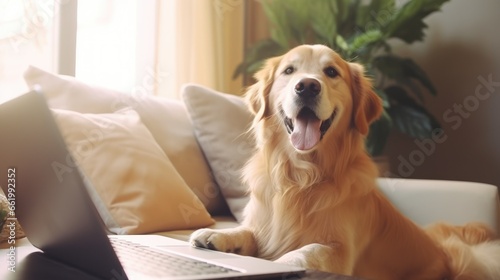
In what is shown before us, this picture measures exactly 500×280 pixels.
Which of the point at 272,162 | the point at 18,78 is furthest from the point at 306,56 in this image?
the point at 18,78

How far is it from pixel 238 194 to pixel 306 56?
691mm

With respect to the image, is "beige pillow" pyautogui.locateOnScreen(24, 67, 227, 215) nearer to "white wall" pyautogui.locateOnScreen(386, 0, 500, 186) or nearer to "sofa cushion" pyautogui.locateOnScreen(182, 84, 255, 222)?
"sofa cushion" pyautogui.locateOnScreen(182, 84, 255, 222)

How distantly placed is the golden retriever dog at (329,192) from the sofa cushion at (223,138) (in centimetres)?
42

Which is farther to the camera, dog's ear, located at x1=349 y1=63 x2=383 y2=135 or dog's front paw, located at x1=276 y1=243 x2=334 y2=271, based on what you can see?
dog's ear, located at x1=349 y1=63 x2=383 y2=135

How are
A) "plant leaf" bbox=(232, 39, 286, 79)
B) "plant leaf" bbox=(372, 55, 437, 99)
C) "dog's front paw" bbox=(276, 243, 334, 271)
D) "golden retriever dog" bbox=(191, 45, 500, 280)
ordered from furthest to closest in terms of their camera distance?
1. "plant leaf" bbox=(232, 39, 286, 79)
2. "plant leaf" bbox=(372, 55, 437, 99)
3. "golden retriever dog" bbox=(191, 45, 500, 280)
4. "dog's front paw" bbox=(276, 243, 334, 271)

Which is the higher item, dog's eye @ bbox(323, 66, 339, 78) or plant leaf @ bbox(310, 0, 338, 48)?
plant leaf @ bbox(310, 0, 338, 48)

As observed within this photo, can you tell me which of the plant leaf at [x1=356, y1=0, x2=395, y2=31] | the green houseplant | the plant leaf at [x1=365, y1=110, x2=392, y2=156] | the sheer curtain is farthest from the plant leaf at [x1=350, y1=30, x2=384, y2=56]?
the sheer curtain

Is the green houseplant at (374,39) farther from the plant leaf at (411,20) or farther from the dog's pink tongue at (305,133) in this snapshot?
the dog's pink tongue at (305,133)

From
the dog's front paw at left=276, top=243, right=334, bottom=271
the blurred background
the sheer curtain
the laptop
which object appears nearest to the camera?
the laptop

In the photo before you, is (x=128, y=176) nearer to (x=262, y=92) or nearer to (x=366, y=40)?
(x=262, y=92)

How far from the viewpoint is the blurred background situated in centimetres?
215

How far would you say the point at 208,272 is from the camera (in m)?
0.60

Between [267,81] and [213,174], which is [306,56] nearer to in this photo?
[267,81]

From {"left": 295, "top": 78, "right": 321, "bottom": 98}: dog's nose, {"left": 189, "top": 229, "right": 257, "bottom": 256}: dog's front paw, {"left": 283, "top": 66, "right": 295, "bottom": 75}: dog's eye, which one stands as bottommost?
{"left": 189, "top": 229, "right": 257, "bottom": 256}: dog's front paw
